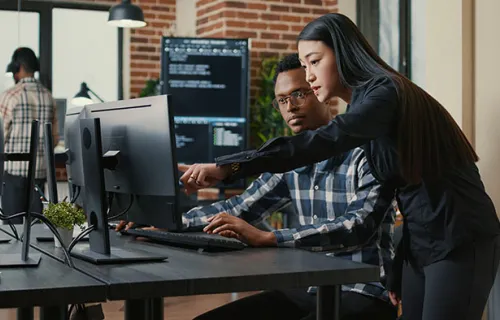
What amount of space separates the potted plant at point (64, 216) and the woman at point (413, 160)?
512 millimetres

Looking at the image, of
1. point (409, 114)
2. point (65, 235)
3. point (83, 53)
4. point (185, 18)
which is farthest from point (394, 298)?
point (83, 53)


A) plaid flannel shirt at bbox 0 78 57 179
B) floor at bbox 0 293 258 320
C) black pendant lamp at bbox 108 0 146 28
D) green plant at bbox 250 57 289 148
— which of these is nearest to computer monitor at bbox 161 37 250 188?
green plant at bbox 250 57 289 148

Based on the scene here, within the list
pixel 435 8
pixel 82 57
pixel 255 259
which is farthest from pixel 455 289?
pixel 82 57

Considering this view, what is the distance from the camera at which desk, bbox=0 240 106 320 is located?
1553 millimetres

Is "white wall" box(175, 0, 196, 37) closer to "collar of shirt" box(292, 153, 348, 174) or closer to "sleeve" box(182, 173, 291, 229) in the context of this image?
"sleeve" box(182, 173, 291, 229)

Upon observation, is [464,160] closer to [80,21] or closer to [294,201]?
[294,201]

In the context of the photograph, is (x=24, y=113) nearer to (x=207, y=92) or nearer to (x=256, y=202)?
(x=207, y=92)

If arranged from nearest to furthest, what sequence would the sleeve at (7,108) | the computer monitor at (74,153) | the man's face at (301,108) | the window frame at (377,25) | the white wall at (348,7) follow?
the computer monitor at (74,153) < the man's face at (301,108) < the sleeve at (7,108) < the window frame at (377,25) < the white wall at (348,7)

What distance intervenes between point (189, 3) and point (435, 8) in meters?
5.41

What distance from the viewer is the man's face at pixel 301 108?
2637 millimetres

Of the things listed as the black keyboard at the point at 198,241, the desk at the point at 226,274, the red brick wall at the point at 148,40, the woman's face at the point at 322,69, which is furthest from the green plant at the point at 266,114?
the desk at the point at 226,274

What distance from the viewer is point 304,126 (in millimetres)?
2643

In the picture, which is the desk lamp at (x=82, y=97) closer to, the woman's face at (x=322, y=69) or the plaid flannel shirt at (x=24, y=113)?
the plaid flannel shirt at (x=24, y=113)

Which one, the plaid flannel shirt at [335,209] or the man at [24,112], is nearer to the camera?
the plaid flannel shirt at [335,209]
